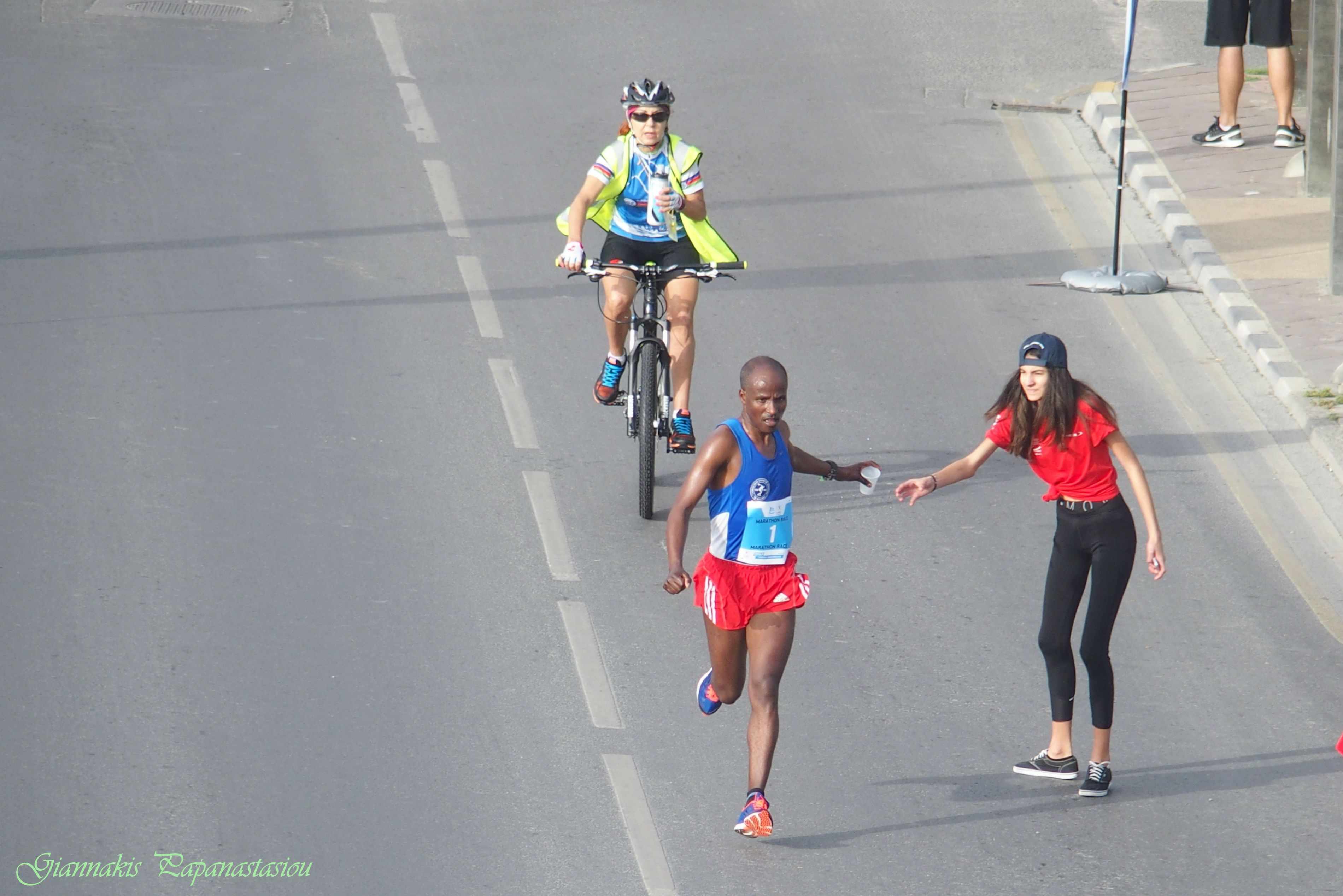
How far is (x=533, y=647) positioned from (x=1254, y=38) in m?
10.1

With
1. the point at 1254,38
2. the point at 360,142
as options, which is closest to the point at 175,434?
the point at 360,142

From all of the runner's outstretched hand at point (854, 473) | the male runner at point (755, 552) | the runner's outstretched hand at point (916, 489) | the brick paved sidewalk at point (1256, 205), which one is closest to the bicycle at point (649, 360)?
the runner's outstretched hand at point (854, 473)

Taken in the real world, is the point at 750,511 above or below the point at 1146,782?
above

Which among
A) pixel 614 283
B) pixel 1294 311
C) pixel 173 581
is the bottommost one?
pixel 1294 311

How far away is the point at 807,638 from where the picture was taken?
9070 millimetres

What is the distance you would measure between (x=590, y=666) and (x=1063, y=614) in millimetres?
2240

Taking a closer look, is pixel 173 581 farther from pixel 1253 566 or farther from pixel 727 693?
pixel 1253 566

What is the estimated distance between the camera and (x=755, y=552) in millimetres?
7266

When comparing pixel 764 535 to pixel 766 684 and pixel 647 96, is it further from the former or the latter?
pixel 647 96

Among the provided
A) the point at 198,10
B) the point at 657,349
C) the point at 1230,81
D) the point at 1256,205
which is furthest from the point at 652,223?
the point at 198,10

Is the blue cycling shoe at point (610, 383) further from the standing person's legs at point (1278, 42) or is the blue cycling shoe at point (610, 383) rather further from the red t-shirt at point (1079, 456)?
the standing person's legs at point (1278, 42)

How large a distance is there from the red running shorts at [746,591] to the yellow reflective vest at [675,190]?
129 inches

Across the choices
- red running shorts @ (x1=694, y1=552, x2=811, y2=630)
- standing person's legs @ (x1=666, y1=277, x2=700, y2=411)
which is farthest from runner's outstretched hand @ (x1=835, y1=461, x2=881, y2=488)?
standing person's legs @ (x1=666, y1=277, x2=700, y2=411)

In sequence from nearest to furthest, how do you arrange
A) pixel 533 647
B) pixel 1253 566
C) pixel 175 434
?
pixel 533 647 → pixel 1253 566 → pixel 175 434
